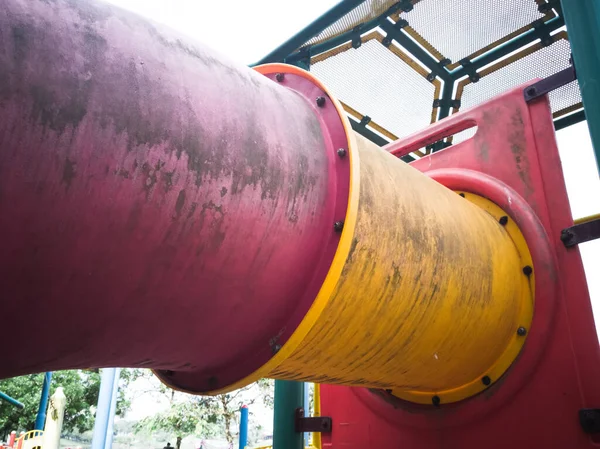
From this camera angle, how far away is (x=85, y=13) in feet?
2.21

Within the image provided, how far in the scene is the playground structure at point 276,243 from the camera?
61cm

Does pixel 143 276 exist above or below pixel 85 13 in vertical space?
below

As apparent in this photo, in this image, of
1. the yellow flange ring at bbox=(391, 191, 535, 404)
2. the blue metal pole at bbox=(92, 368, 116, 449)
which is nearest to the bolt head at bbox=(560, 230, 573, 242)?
the yellow flange ring at bbox=(391, 191, 535, 404)

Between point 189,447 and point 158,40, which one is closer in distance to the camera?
point 158,40

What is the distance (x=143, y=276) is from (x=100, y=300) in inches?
2.6

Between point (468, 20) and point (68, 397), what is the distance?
677 inches

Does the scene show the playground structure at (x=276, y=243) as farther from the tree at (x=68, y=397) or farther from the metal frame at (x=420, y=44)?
the tree at (x=68, y=397)

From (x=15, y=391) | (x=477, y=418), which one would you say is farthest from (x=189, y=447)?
(x=477, y=418)

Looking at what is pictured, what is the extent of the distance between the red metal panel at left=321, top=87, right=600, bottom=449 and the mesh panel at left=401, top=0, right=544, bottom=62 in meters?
0.59

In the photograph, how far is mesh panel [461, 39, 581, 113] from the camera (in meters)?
2.44

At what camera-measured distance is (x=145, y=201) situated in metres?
0.66

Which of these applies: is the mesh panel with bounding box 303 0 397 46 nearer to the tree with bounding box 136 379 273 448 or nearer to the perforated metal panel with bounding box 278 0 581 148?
the perforated metal panel with bounding box 278 0 581 148

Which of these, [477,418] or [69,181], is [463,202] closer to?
[477,418]

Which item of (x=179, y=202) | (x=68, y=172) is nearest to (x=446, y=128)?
(x=179, y=202)
